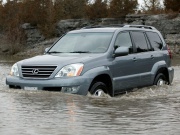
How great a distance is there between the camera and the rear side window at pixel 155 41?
10.9m

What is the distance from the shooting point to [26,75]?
8.57 meters

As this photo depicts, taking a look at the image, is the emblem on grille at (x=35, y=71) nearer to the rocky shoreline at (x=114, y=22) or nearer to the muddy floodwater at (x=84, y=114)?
the muddy floodwater at (x=84, y=114)

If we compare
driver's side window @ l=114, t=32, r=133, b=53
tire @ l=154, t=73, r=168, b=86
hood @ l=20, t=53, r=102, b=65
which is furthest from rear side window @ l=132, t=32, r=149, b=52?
hood @ l=20, t=53, r=102, b=65

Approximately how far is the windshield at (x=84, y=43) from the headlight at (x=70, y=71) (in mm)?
1044

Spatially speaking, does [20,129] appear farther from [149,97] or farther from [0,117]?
[149,97]

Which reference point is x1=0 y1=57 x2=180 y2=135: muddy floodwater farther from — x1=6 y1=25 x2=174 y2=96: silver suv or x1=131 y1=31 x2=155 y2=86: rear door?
x1=131 y1=31 x2=155 y2=86: rear door

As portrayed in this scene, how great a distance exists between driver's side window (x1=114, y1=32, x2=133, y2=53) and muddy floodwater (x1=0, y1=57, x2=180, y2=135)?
3.69ft

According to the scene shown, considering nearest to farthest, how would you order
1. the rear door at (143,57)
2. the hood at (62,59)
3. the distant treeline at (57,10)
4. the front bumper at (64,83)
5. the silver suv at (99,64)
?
the front bumper at (64,83), the silver suv at (99,64), the hood at (62,59), the rear door at (143,57), the distant treeline at (57,10)

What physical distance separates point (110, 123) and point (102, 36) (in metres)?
3.93

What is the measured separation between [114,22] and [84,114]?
4154 centimetres

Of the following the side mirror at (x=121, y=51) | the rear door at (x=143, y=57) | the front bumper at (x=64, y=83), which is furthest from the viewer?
the rear door at (x=143, y=57)

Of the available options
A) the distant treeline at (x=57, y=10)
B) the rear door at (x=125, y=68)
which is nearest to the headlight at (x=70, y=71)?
the rear door at (x=125, y=68)

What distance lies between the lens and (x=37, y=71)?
27.6 ft

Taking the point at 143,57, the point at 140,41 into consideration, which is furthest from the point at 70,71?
the point at 140,41
